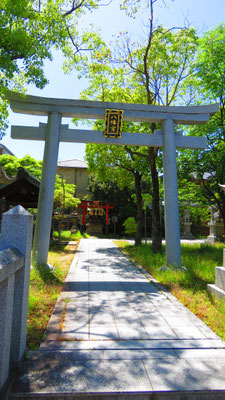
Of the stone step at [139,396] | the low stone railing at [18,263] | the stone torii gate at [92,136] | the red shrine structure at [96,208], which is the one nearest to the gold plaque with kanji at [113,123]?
the stone torii gate at [92,136]

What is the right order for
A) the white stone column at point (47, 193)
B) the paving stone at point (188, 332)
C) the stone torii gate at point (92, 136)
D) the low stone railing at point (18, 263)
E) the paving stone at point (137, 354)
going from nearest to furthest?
the low stone railing at point (18, 263), the paving stone at point (137, 354), the paving stone at point (188, 332), the white stone column at point (47, 193), the stone torii gate at point (92, 136)

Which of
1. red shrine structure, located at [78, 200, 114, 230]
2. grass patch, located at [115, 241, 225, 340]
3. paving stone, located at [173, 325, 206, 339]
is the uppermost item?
red shrine structure, located at [78, 200, 114, 230]

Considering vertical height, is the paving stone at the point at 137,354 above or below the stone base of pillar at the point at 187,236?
below

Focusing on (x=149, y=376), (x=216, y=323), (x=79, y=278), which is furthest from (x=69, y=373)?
(x=79, y=278)

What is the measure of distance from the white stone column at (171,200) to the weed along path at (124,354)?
2.29 m

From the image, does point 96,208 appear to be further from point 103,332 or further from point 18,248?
point 18,248

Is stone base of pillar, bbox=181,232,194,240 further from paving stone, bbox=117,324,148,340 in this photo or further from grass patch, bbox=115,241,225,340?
paving stone, bbox=117,324,148,340

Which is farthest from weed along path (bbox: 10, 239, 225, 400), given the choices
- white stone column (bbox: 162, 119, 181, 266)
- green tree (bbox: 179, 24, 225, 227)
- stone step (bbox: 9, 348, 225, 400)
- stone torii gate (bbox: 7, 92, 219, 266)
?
green tree (bbox: 179, 24, 225, 227)

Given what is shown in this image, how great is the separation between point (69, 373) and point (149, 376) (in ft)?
2.74

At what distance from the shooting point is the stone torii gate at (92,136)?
22.8 ft

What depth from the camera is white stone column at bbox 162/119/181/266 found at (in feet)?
24.0

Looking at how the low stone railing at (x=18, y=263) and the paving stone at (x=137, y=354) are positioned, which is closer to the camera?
the low stone railing at (x=18, y=263)

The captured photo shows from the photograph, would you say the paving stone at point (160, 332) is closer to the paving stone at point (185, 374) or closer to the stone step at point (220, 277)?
the paving stone at point (185, 374)

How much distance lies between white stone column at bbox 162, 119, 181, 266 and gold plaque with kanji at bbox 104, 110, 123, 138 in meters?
1.47
